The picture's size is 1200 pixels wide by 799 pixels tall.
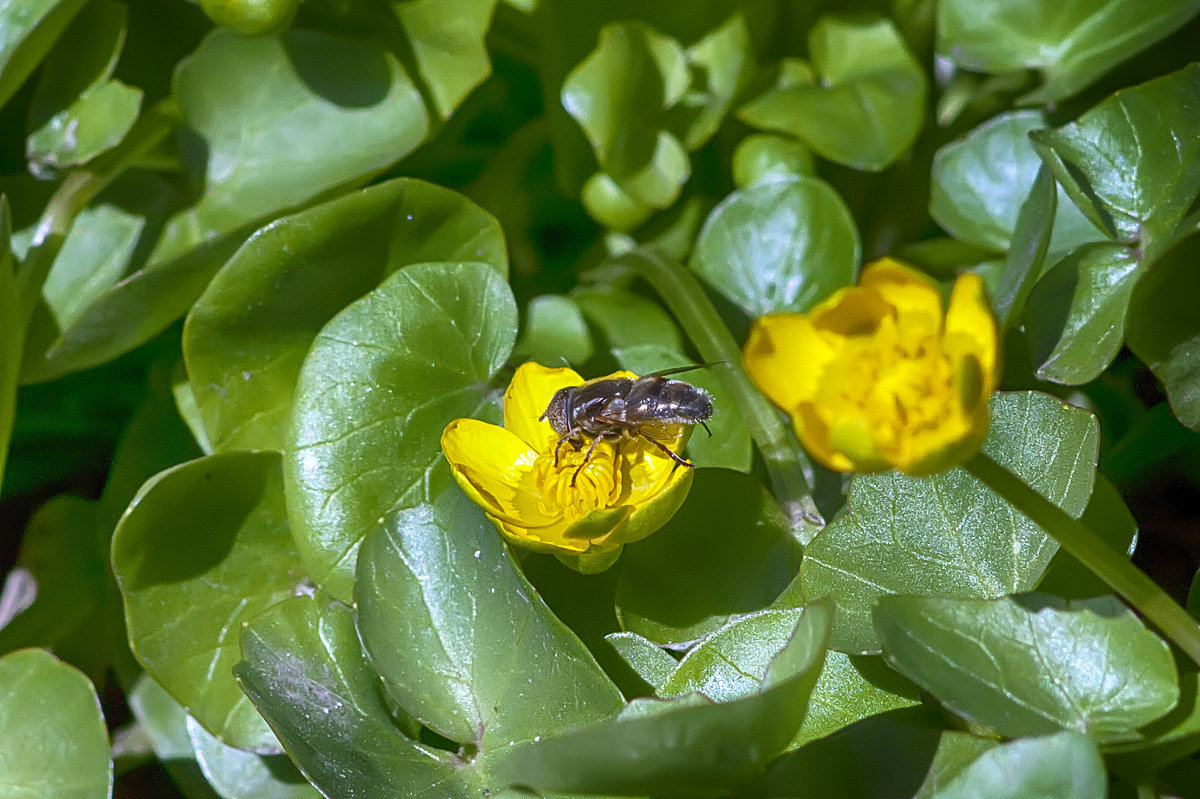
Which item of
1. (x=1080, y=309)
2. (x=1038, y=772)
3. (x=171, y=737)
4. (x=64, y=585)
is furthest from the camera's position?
(x=64, y=585)

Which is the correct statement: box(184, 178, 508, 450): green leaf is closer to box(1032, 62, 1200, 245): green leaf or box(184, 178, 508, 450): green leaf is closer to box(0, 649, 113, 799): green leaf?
box(0, 649, 113, 799): green leaf

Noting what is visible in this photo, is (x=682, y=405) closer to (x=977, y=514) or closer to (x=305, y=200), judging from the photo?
(x=977, y=514)

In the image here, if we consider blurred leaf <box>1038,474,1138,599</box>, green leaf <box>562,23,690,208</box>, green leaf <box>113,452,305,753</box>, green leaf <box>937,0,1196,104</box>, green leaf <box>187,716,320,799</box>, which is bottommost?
green leaf <box>187,716,320,799</box>

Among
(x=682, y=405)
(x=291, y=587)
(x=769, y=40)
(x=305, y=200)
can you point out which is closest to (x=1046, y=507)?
(x=682, y=405)

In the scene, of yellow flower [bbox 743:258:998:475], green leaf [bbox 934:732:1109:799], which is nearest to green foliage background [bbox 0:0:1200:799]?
green leaf [bbox 934:732:1109:799]

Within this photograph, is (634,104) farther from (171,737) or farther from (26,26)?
(171,737)

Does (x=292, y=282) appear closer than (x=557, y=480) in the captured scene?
No

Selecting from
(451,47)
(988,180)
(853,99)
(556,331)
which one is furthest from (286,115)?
(988,180)
